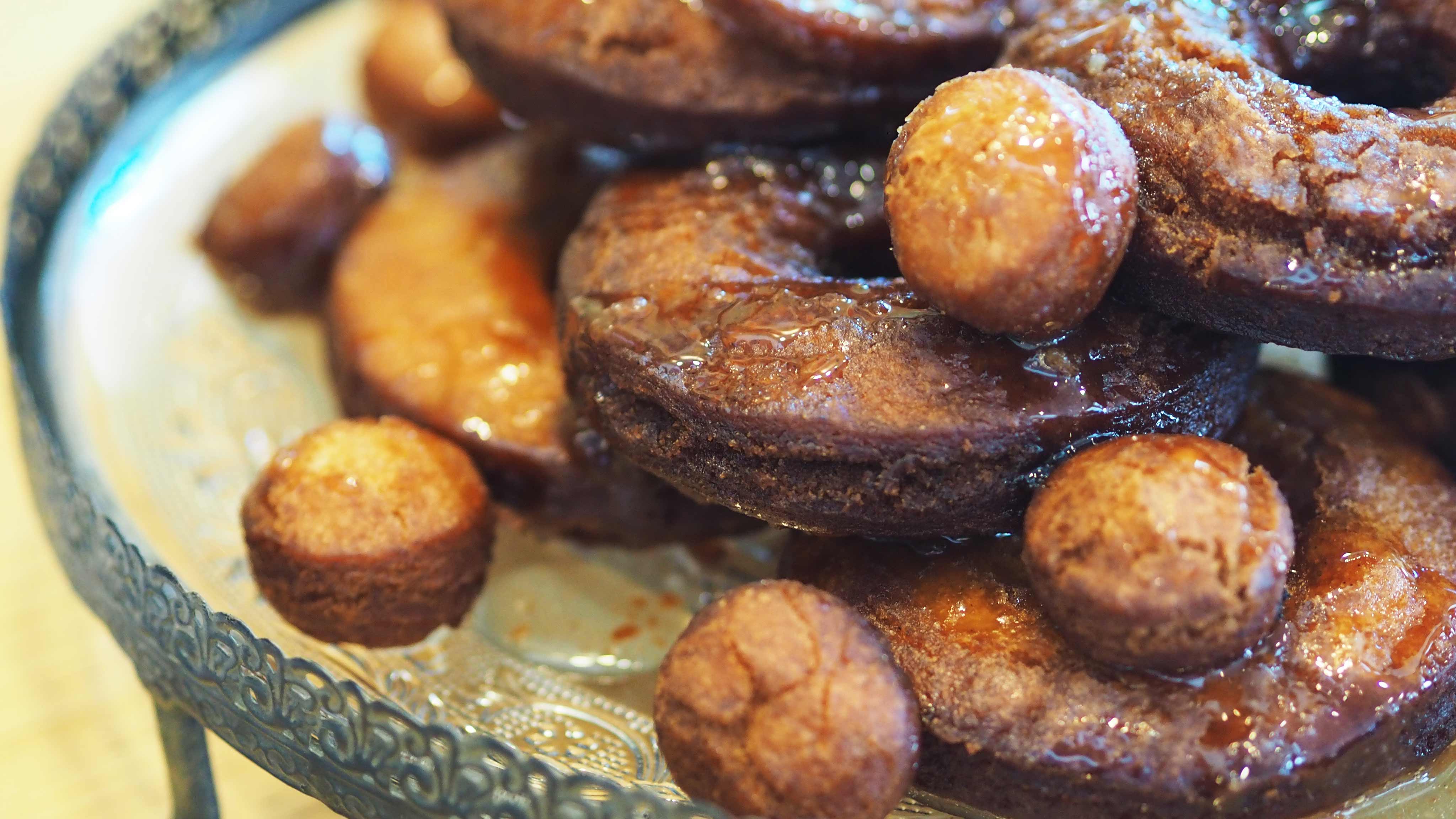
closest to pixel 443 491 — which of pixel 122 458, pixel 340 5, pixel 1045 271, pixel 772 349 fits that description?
pixel 772 349

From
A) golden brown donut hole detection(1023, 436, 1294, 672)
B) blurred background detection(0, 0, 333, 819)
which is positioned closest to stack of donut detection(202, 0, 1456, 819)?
golden brown donut hole detection(1023, 436, 1294, 672)

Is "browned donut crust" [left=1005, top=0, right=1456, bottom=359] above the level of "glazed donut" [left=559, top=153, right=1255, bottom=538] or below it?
above

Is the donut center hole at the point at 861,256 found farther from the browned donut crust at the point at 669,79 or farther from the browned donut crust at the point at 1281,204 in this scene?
the browned donut crust at the point at 1281,204

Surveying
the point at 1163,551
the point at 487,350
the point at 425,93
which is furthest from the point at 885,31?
the point at 425,93

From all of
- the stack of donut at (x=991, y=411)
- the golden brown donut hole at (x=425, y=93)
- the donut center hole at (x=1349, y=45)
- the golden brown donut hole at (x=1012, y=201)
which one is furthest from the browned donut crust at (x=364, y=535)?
the donut center hole at (x=1349, y=45)

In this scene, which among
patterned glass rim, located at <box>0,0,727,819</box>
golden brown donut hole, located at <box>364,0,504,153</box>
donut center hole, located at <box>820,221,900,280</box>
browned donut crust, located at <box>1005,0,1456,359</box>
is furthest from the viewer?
golden brown donut hole, located at <box>364,0,504,153</box>

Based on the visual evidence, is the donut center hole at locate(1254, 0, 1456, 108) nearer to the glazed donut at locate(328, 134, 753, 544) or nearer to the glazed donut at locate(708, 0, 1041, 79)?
the glazed donut at locate(708, 0, 1041, 79)

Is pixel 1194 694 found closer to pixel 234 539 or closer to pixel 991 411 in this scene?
pixel 991 411

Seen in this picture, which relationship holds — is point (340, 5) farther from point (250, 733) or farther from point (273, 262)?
point (250, 733)
